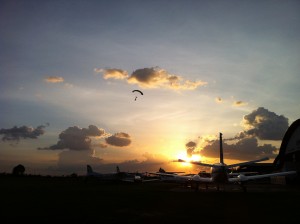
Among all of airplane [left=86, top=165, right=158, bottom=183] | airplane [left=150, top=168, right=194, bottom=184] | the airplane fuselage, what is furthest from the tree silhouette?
the airplane fuselage

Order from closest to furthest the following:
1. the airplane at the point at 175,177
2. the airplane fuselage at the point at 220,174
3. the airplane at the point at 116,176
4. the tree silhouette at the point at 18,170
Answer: the airplane fuselage at the point at 220,174 < the airplane at the point at 175,177 < the airplane at the point at 116,176 < the tree silhouette at the point at 18,170

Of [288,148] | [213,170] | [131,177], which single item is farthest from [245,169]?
[213,170]

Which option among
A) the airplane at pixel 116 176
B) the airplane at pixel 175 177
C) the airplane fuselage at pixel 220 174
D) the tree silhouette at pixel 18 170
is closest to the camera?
the airplane fuselage at pixel 220 174

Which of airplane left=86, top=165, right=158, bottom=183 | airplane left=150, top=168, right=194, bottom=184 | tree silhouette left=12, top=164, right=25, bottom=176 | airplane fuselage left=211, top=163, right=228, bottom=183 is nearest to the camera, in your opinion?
airplane fuselage left=211, top=163, right=228, bottom=183

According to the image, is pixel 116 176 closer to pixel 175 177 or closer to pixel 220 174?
pixel 175 177

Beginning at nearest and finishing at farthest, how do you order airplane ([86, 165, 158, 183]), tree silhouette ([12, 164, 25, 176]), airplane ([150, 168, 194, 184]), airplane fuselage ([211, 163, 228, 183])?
airplane fuselage ([211, 163, 228, 183]), airplane ([150, 168, 194, 184]), airplane ([86, 165, 158, 183]), tree silhouette ([12, 164, 25, 176])

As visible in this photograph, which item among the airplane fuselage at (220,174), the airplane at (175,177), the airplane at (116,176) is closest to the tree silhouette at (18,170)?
the airplane at (116,176)

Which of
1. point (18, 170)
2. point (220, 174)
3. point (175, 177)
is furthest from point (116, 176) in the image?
point (18, 170)

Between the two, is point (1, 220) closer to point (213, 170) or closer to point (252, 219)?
point (252, 219)

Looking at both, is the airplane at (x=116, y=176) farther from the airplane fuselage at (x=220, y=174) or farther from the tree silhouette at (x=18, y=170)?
the tree silhouette at (x=18, y=170)

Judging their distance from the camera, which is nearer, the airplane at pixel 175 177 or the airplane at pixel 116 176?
the airplane at pixel 175 177

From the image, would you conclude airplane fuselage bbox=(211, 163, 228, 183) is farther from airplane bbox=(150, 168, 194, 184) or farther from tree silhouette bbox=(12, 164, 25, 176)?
tree silhouette bbox=(12, 164, 25, 176)

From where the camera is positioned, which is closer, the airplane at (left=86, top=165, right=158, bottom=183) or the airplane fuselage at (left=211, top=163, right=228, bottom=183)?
the airplane fuselage at (left=211, top=163, right=228, bottom=183)

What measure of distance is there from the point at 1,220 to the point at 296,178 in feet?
201
